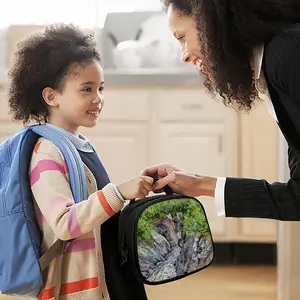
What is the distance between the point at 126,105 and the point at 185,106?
0.93 ft

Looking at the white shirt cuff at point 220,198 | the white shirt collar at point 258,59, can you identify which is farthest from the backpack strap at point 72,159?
the white shirt collar at point 258,59

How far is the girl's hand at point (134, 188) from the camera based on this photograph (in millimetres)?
1421

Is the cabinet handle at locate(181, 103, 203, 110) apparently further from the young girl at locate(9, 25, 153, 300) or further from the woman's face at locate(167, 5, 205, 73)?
the woman's face at locate(167, 5, 205, 73)

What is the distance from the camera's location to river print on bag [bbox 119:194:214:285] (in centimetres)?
144

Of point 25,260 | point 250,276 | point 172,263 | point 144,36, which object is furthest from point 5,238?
point 144,36

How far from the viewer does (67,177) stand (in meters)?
1.47

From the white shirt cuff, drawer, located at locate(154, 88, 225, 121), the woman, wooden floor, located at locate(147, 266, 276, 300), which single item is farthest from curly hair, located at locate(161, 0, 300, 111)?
drawer, located at locate(154, 88, 225, 121)

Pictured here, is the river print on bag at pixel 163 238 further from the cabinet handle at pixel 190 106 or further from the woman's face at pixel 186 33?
the cabinet handle at pixel 190 106

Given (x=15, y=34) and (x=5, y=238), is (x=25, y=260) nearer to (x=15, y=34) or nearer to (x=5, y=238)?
(x=5, y=238)

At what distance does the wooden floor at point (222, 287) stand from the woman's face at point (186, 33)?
4.60 feet

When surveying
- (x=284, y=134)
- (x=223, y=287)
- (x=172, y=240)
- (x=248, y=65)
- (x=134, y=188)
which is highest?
(x=248, y=65)

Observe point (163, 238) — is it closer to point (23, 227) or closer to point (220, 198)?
point (220, 198)

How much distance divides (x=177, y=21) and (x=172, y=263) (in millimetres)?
521

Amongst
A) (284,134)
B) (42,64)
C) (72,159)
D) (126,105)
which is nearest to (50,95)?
(42,64)
